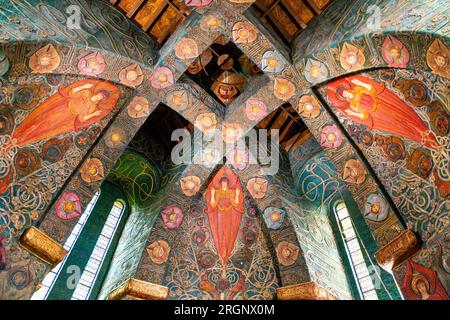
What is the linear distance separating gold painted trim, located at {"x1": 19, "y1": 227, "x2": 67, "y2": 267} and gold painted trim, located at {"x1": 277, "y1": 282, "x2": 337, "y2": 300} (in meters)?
4.16

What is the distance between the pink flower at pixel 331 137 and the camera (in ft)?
26.3

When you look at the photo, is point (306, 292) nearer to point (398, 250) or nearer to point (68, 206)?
point (398, 250)

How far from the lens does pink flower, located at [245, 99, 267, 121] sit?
8711 mm

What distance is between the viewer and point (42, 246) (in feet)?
22.7

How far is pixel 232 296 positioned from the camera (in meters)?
8.48

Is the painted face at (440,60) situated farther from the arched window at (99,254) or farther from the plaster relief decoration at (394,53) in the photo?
the arched window at (99,254)

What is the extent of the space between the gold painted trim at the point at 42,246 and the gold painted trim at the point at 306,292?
416cm

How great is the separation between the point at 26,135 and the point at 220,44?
14.4 ft

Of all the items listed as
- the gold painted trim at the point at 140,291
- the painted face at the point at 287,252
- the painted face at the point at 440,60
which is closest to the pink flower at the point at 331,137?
the painted face at the point at 287,252

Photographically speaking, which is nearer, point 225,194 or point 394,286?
point 394,286

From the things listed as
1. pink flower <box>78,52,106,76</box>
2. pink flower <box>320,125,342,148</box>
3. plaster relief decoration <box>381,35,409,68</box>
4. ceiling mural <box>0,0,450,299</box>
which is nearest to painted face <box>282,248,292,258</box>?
ceiling mural <box>0,0,450,299</box>

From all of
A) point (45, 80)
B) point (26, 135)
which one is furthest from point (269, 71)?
point (26, 135)
